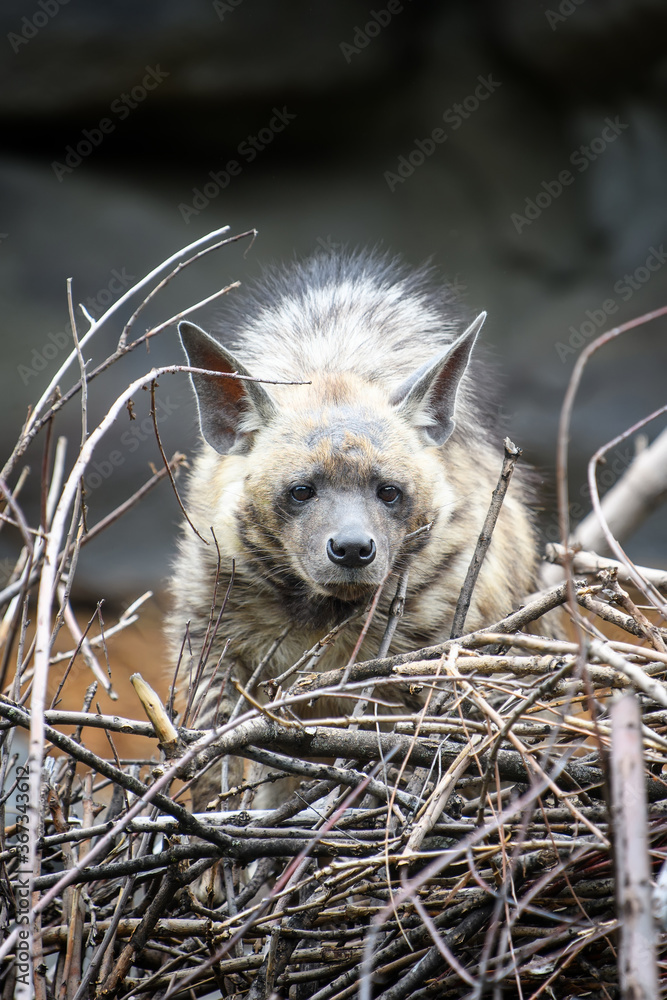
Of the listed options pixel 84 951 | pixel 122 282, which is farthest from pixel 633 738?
pixel 122 282

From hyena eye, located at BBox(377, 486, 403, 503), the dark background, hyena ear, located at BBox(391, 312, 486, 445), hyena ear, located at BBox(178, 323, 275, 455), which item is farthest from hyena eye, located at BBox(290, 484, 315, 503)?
the dark background

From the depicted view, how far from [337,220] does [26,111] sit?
2.71m

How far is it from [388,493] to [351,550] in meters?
0.39

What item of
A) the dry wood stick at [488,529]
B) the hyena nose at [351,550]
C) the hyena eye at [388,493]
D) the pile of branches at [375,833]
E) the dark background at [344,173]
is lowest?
the pile of branches at [375,833]

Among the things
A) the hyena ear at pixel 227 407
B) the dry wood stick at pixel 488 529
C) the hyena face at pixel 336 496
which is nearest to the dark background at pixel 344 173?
the hyena ear at pixel 227 407

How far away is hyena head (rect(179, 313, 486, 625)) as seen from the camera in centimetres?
315

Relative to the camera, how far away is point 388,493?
3328 millimetres

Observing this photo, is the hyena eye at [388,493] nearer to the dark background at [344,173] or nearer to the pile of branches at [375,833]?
the pile of branches at [375,833]

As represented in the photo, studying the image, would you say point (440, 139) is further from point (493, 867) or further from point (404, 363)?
point (493, 867)

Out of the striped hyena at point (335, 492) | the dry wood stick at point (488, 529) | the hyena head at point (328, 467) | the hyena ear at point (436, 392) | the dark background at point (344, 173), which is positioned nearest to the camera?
the dry wood stick at point (488, 529)

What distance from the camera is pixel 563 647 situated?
1.88 metres

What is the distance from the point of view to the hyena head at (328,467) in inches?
124

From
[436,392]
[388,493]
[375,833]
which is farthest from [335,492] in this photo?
[375,833]

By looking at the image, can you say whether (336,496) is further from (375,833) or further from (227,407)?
(375,833)
